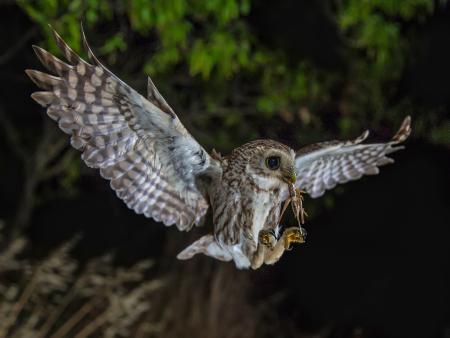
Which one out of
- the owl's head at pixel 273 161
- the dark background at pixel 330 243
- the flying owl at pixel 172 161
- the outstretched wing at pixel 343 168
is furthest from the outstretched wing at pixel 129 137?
the dark background at pixel 330 243

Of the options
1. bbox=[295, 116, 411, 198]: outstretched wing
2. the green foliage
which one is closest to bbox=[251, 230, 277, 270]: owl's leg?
bbox=[295, 116, 411, 198]: outstretched wing

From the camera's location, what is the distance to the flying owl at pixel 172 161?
101 cm

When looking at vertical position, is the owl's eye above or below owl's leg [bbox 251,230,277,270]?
above

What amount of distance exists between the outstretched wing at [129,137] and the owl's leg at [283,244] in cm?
21

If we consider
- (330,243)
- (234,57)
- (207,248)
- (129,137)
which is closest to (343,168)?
(207,248)

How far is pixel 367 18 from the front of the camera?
15.2ft

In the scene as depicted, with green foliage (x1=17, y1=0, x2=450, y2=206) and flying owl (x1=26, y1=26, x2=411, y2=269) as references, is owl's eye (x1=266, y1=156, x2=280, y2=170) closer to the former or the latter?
flying owl (x1=26, y1=26, x2=411, y2=269)

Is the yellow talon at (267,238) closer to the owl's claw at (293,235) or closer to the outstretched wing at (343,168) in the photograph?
the owl's claw at (293,235)

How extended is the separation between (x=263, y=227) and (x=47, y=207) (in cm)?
612

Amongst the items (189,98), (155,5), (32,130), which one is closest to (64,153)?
(32,130)

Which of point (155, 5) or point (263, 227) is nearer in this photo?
point (263, 227)

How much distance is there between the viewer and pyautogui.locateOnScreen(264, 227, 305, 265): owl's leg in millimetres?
952

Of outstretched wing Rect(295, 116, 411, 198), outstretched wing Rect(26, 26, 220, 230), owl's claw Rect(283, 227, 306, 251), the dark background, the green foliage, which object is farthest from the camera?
the dark background

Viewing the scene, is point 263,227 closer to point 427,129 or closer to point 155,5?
point 427,129
